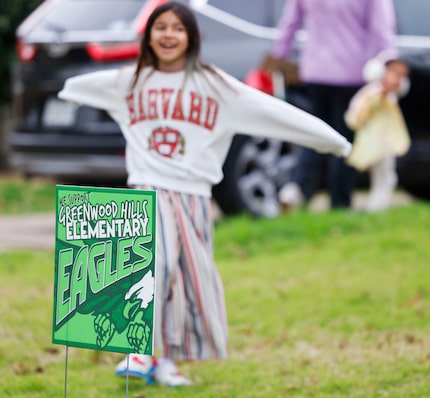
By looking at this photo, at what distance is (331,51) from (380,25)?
0.39 meters

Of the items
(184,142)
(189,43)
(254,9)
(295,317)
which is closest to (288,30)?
(254,9)

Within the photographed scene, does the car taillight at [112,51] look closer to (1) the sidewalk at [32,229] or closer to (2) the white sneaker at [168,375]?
(1) the sidewalk at [32,229]

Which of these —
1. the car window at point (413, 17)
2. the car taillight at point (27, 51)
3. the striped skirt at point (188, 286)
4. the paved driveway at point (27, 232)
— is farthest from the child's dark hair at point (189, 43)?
the car window at point (413, 17)

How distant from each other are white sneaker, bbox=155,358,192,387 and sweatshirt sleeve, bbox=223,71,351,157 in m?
1.01

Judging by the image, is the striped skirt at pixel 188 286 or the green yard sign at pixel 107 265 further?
the striped skirt at pixel 188 286

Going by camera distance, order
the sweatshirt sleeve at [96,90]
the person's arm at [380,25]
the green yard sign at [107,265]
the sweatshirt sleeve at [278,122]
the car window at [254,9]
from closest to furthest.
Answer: the green yard sign at [107,265]
the sweatshirt sleeve at [278,122]
the sweatshirt sleeve at [96,90]
the person's arm at [380,25]
the car window at [254,9]

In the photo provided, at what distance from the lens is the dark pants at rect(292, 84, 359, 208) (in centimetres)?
844

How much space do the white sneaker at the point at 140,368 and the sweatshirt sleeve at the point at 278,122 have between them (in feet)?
3.40

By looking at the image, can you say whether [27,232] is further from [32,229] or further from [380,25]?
[380,25]

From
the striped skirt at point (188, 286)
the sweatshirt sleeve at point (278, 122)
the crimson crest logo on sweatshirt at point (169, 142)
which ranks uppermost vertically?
the sweatshirt sleeve at point (278, 122)

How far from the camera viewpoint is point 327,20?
8.34m

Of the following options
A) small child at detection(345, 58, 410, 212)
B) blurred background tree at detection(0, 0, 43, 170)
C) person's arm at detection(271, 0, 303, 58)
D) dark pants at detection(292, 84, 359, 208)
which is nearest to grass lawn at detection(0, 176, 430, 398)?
dark pants at detection(292, 84, 359, 208)

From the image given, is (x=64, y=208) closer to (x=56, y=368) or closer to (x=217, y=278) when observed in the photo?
(x=217, y=278)

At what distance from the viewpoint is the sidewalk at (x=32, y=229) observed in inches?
334
